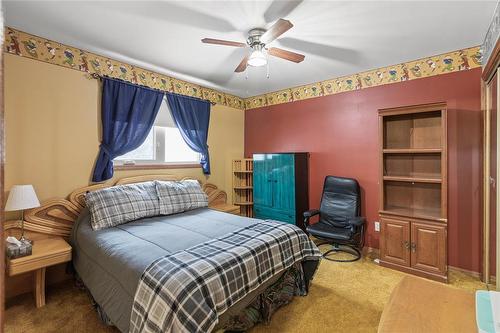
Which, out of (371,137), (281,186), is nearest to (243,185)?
(281,186)

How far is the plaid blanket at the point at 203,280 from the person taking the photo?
146cm

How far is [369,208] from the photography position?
353 centimetres

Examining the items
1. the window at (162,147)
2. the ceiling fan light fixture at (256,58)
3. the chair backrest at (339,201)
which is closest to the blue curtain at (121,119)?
the window at (162,147)

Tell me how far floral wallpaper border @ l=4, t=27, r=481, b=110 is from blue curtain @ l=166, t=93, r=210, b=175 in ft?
0.46

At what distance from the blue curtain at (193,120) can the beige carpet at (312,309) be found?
2.29 meters

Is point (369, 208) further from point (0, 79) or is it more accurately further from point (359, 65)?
point (0, 79)

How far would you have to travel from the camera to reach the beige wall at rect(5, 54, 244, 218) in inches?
95.7

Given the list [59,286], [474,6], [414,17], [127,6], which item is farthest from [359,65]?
[59,286]

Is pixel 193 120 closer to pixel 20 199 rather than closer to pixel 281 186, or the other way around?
pixel 281 186

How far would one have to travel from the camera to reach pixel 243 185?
4637 millimetres

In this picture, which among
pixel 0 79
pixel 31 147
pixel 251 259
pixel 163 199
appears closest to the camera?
pixel 0 79

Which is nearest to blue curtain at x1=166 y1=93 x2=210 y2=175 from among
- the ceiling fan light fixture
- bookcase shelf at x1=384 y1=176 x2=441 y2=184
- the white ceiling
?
the white ceiling

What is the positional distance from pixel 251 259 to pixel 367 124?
2600 mm

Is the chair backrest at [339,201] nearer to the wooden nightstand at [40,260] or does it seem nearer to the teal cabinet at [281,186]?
the teal cabinet at [281,186]
